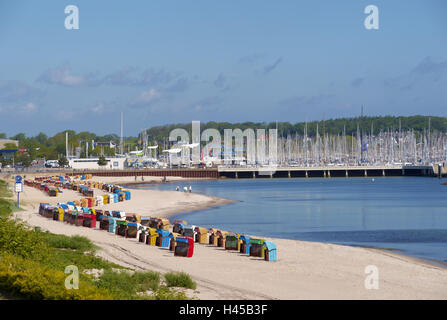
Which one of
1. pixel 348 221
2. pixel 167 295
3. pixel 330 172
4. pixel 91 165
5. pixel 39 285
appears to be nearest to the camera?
pixel 39 285

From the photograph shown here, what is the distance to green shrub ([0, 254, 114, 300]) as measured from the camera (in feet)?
43.0

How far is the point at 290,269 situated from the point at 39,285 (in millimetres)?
12273

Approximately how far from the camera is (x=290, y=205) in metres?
67.7

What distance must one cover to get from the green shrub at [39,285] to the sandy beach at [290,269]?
4.30m

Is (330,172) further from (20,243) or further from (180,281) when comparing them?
(180,281)

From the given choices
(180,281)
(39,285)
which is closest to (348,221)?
(180,281)

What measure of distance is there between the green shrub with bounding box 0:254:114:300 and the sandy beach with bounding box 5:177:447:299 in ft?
14.1

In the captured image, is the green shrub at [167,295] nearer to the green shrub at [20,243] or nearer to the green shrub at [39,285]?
the green shrub at [39,285]

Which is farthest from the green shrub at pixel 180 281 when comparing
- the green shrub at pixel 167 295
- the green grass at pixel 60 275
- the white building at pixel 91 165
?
the white building at pixel 91 165

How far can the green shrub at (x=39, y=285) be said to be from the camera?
43.0 ft

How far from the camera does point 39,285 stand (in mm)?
A: 13805

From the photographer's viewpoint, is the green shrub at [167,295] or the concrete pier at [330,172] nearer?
the green shrub at [167,295]
